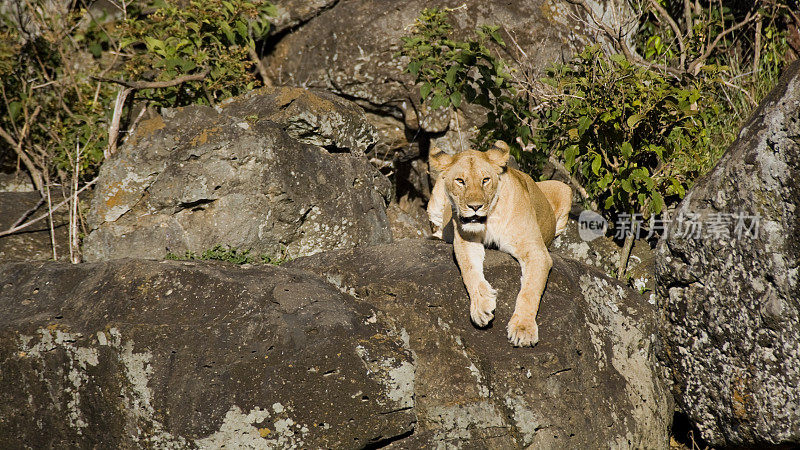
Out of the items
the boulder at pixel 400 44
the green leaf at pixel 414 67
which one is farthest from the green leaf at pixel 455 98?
the boulder at pixel 400 44

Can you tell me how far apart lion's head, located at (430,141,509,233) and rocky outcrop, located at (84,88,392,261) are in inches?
71.2

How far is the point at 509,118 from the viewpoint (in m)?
7.22

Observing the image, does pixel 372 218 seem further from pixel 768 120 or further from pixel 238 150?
pixel 768 120

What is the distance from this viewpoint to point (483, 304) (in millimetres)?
4625

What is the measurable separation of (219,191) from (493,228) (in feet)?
7.89

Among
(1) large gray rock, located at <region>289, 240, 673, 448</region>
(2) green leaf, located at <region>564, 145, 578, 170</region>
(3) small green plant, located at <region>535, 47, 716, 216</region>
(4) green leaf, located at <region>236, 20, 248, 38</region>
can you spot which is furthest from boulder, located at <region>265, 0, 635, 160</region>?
(1) large gray rock, located at <region>289, 240, 673, 448</region>

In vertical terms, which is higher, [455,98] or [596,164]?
[455,98]

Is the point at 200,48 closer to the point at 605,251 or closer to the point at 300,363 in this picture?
the point at 300,363

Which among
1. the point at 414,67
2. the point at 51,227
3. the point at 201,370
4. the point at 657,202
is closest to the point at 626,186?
the point at 657,202

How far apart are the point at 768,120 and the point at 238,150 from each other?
3.94 meters

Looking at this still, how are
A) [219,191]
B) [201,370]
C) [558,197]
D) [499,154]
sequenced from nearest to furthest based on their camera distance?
[201,370] → [499,154] → [219,191] → [558,197]

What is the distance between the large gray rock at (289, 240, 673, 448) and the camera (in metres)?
4.40

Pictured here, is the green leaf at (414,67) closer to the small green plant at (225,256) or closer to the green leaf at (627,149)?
the green leaf at (627,149)

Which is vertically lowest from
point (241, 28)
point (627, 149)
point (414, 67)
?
point (627, 149)
